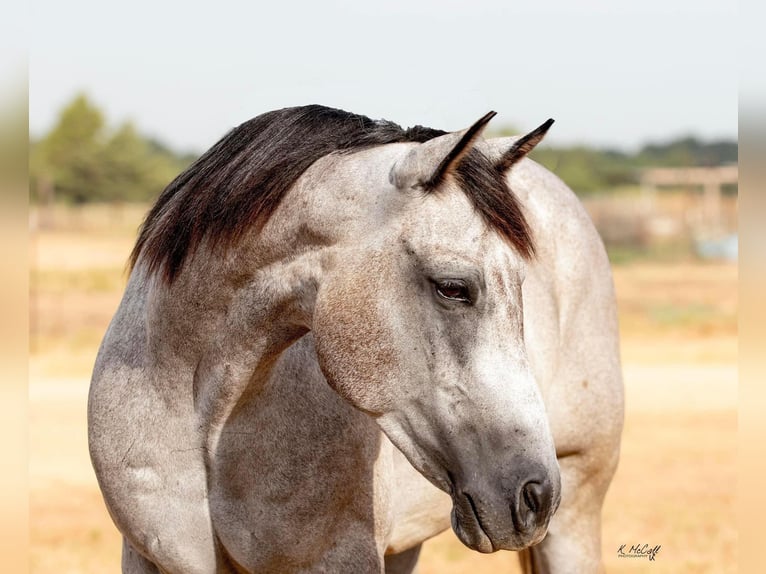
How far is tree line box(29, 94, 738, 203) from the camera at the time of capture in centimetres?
3550

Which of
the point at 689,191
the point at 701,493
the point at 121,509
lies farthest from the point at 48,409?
the point at 689,191

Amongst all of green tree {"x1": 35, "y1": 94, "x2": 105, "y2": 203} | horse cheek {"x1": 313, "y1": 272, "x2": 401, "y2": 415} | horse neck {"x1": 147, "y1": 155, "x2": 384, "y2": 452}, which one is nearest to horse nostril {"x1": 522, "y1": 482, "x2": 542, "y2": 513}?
horse cheek {"x1": 313, "y1": 272, "x2": 401, "y2": 415}

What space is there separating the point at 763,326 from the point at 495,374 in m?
1.13

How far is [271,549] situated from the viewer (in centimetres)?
283

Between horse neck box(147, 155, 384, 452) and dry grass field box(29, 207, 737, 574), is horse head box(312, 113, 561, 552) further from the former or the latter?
dry grass field box(29, 207, 737, 574)

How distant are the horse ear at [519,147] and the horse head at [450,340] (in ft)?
0.41

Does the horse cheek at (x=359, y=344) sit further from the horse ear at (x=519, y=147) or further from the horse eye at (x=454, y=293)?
the horse ear at (x=519, y=147)

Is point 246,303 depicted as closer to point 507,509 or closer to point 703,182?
point 507,509

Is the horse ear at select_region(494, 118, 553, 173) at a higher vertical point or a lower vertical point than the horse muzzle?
higher

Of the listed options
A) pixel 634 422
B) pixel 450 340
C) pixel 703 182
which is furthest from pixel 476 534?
pixel 703 182

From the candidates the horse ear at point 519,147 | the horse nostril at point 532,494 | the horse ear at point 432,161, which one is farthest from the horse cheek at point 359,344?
the horse ear at point 519,147

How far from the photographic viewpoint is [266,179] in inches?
101

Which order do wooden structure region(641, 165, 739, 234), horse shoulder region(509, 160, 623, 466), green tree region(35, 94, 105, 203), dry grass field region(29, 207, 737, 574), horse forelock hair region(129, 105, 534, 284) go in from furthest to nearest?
green tree region(35, 94, 105, 203)
wooden structure region(641, 165, 739, 234)
dry grass field region(29, 207, 737, 574)
horse shoulder region(509, 160, 623, 466)
horse forelock hair region(129, 105, 534, 284)

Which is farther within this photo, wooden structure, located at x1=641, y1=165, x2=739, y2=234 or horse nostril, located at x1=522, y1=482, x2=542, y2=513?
wooden structure, located at x1=641, y1=165, x2=739, y2=234
